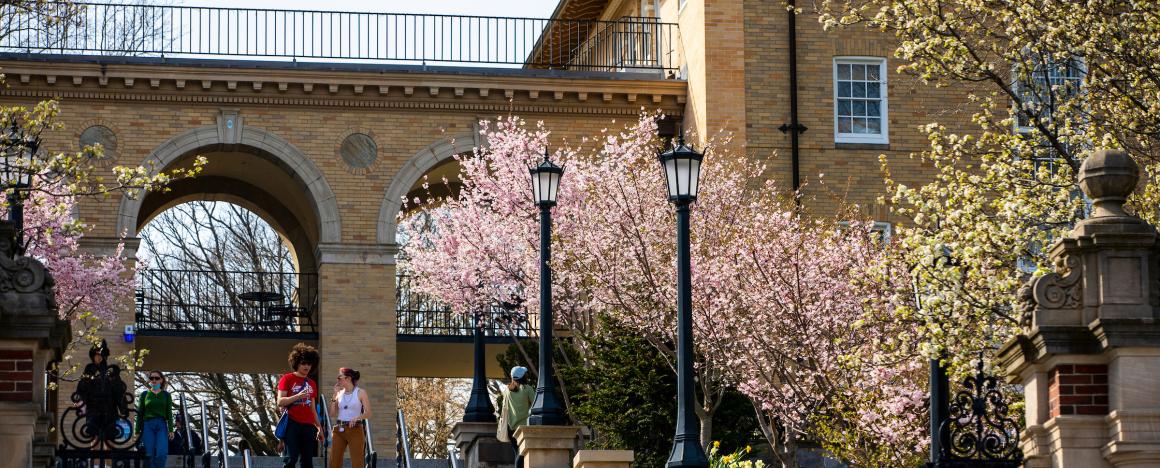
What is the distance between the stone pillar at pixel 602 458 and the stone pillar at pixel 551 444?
1.04m

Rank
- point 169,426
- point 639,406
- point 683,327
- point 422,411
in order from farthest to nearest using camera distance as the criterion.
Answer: point 422,411 < point 639,406 < point 169,426 < point 683,327

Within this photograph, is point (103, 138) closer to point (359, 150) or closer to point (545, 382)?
point (359, 150)

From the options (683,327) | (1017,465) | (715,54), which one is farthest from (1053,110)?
(715,54)

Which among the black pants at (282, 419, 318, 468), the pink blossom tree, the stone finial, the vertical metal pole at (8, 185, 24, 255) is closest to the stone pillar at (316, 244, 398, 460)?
the pink blossom tree

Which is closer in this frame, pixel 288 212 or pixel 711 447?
pixel 711 447

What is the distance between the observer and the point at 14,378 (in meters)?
12.9

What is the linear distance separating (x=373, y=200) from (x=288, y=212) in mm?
6557

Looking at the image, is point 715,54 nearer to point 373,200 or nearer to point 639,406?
point 373,200

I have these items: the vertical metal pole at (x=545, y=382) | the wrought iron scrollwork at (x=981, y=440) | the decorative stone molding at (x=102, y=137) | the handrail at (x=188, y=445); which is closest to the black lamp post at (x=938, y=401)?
the wrought iron scrollwork at (x=981, y=440)

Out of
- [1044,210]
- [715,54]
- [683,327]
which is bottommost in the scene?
[683,327]

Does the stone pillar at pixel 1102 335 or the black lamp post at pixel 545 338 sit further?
the black lamp post at pixel 545 338

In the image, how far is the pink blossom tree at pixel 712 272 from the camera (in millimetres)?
22609

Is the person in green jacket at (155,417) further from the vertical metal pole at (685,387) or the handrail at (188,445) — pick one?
the vertical metal pole at (685,387)

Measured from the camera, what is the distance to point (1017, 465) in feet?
44.1
